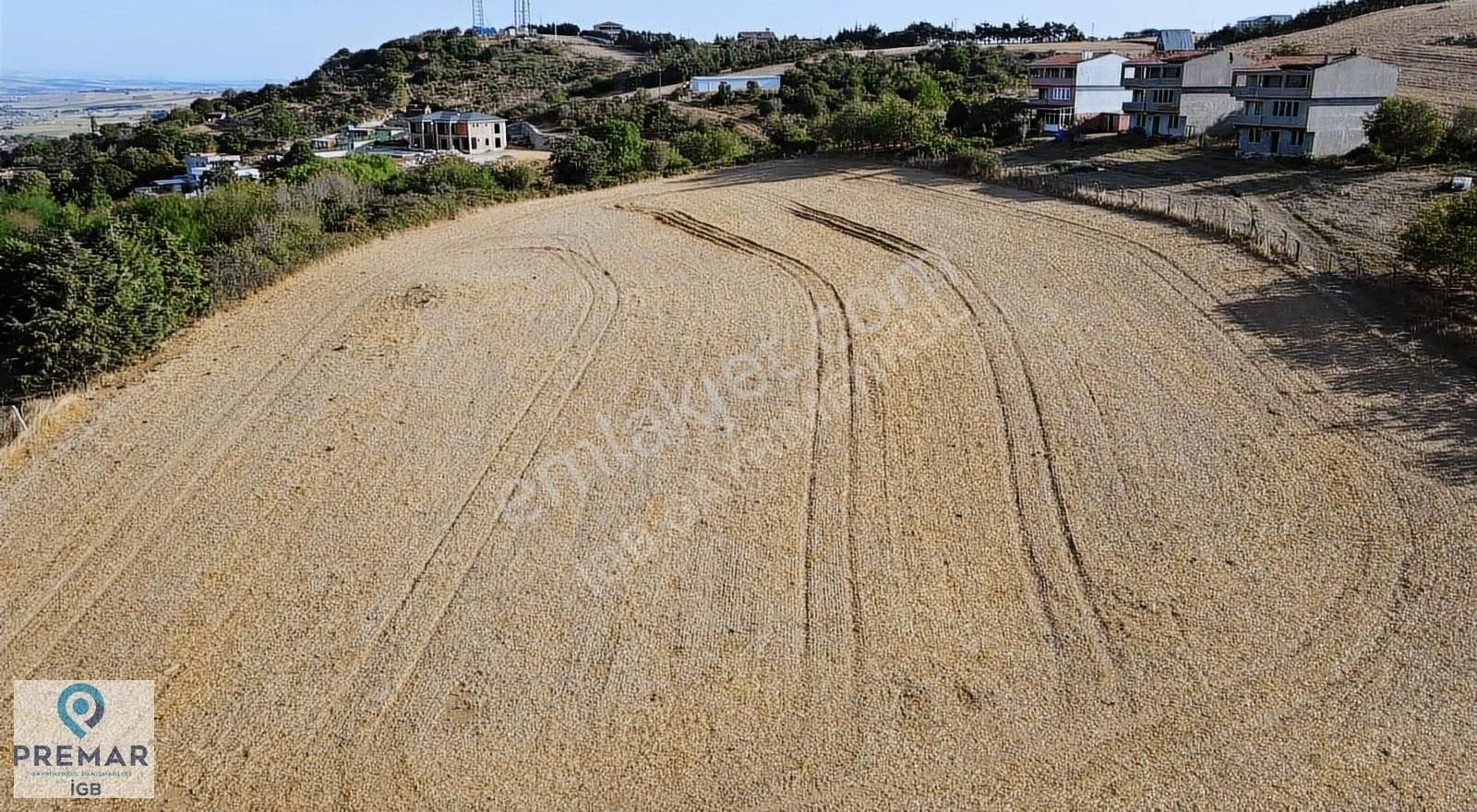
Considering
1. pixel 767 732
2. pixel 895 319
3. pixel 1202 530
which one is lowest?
pixel 767 732

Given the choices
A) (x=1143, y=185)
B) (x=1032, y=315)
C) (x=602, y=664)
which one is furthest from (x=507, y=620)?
(x=1143, y=185)

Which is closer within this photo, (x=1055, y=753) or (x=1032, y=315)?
(x=1055, y=753)

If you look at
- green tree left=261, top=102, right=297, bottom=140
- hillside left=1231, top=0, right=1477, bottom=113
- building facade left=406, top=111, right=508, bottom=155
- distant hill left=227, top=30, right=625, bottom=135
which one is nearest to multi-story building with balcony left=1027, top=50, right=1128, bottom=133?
hillside left=1231, top=0, right=1477, bottom=113

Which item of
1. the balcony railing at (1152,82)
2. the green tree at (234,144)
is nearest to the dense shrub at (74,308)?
the balcony railing at (1152,82)

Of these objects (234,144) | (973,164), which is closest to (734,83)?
(234,144)

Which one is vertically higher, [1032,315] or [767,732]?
[1032,315]

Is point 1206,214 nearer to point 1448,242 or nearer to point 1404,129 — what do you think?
point 1448,242

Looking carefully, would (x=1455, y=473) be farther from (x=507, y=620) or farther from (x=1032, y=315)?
(x=507, y=620)

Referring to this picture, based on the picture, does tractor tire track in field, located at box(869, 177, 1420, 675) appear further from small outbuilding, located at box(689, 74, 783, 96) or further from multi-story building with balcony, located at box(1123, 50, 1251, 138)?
small outbuilding, located at box(689, 74, 783, 96)
